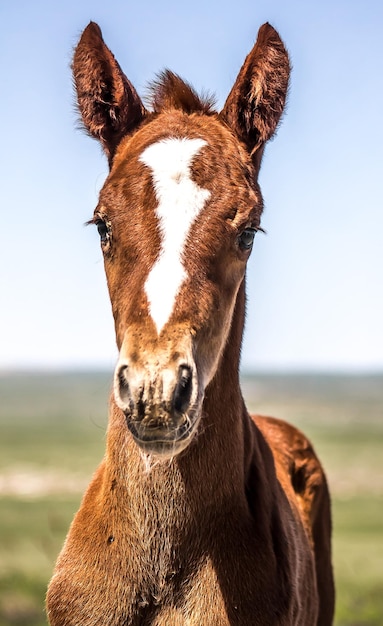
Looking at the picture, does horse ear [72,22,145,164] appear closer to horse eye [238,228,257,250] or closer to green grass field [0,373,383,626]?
horse eye [238,228,257,250]

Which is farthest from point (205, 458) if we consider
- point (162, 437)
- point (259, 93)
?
point (259, 93)

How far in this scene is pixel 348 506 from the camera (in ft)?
144

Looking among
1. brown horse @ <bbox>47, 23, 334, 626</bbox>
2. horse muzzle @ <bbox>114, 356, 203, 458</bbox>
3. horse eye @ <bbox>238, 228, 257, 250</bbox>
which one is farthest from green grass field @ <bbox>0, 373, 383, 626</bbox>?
horse eye @ <bbox>238, 228, 257, 250</bbox>

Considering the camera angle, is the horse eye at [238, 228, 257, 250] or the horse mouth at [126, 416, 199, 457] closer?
the horse mouth at [126, 416, 199, 457]

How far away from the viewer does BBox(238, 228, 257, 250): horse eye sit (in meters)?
4.25

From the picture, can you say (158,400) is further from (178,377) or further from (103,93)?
(103,93)

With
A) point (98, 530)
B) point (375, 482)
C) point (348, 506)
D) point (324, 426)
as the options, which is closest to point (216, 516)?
point (98, 530)

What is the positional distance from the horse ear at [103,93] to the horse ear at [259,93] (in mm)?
506

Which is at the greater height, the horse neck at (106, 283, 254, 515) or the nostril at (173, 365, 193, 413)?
the nostril at (173, 365, 193, 413)

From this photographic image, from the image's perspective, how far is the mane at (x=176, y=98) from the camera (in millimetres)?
4879

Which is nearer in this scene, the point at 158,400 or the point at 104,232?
the point at 158,400

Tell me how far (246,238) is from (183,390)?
100 centimetres

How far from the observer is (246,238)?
4289 mm

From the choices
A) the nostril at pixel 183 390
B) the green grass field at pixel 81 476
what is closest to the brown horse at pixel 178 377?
the nostril at pixel 183 390
